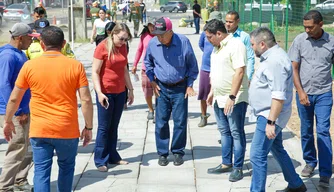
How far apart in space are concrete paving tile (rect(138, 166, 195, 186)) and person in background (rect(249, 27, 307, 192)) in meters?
1.14

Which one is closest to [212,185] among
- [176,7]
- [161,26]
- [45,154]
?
[161,26]

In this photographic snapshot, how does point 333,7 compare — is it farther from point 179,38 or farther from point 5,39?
point 179,38

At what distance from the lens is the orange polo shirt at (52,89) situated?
16.1ft

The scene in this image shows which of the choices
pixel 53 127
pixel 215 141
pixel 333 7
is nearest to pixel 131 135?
pixel 215 141

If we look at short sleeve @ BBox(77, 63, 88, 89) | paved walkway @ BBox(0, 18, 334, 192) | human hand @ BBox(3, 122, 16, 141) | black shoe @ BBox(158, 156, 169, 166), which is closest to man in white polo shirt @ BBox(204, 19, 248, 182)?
paved walkway @ BBox(0, 18, 334, 192)

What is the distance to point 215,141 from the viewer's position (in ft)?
28.0

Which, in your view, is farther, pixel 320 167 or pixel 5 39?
pixel 5 39

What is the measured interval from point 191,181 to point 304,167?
1360mm

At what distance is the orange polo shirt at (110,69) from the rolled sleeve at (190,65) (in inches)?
30.0

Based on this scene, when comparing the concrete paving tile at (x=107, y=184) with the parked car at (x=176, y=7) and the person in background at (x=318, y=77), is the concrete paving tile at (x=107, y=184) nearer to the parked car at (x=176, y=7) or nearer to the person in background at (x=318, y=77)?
the person in background at (x=318, y=77)

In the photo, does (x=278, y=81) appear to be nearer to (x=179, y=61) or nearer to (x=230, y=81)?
(x=230, y=81)

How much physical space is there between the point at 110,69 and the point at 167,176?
139 centimetres

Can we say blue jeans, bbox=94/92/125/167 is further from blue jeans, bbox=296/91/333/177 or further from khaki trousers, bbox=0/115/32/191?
blue jeans, bbox=296/91/333/177

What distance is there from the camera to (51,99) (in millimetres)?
4969
